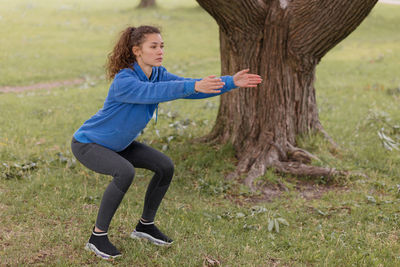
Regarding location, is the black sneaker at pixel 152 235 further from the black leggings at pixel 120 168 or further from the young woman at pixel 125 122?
the young woman at pixel 125 122

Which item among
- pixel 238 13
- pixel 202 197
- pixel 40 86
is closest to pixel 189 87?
pixel 202 197

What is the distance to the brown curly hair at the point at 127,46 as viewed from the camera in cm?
410

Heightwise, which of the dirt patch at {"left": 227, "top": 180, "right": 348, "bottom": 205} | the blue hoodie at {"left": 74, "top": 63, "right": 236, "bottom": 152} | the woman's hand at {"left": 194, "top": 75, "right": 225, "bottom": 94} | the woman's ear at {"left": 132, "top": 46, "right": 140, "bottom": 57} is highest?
the woman's ear at {"left": 132, "top": 46, "right": 140, "bottom": 57}

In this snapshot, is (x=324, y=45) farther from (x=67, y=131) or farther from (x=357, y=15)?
(x=67, y=131)

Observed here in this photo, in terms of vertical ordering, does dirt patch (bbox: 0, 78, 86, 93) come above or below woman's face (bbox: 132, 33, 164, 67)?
below

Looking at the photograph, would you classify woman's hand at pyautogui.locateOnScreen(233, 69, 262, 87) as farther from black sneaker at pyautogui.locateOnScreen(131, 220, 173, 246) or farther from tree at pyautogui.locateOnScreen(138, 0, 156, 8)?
tree at pyautogui.locateOnScreen(138, 0, 156, 8)

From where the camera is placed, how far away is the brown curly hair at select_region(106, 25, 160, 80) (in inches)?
161

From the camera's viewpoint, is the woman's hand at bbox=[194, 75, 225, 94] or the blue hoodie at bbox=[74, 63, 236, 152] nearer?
the woman's hand at bbox=[194, 75, 225, 94]

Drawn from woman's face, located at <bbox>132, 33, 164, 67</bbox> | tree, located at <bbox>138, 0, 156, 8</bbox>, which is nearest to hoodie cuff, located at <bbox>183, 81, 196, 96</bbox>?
woman's face, located at <bbox>132, 33, 164, 67</bbox>

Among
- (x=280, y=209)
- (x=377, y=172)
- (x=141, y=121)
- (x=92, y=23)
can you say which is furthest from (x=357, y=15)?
(x=92, y=23)

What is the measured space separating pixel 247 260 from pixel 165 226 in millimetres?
1004

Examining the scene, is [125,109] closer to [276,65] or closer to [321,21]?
[276,65]

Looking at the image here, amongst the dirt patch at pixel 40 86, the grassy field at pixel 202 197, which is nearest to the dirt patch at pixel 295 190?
the grassy field at pixel 202 197

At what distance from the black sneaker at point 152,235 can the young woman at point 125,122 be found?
0.38 meters
